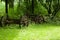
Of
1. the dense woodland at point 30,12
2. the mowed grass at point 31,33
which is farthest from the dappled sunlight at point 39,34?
the dense woodland at point 30,12

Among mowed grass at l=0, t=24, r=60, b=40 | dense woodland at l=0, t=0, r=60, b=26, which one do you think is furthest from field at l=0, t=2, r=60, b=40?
dense woodland at l=0, t=0, r=60, b=26

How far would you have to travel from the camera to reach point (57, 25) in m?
5.15

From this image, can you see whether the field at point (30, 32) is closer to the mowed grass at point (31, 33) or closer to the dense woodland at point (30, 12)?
the mowed grass at point (31, 33)

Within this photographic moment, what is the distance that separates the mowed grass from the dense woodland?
0.24 m

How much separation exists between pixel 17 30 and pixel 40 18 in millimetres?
1035

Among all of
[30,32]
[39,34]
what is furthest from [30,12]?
[39,34]

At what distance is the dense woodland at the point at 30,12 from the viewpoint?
189 inches

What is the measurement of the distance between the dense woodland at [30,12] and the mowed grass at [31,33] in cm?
24

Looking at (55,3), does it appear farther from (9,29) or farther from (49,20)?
(9,29)

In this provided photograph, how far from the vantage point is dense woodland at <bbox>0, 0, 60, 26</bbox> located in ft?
15.8

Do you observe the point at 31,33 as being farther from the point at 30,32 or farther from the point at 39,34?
the point at 39,34

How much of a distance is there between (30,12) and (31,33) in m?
1.04

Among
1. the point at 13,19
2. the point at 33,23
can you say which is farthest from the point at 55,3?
the point at 13,19

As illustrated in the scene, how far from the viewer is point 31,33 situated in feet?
14.4
